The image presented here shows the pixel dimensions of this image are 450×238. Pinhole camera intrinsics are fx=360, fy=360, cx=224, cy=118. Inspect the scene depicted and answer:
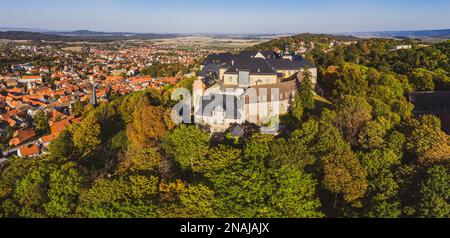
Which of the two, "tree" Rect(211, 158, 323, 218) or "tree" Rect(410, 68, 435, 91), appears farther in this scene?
"tree" Rect(410, 68, 435, 91)

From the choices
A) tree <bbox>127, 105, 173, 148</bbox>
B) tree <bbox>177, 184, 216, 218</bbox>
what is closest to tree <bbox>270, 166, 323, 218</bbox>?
tree <bbox>177, 184, 216, 218</bbox>

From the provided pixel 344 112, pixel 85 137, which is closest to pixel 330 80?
pixel 344 112

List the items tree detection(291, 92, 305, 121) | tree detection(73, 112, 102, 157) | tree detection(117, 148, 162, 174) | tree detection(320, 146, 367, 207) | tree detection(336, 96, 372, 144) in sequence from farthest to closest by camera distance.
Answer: tree detection(73, 112, 102, 157)
tree detection(291, 92, 305, 121)
tree detection(336, 96, 372, 144)
tree detection(117, 148, 162, 174)
tree detection(320, 146, 367, 207)

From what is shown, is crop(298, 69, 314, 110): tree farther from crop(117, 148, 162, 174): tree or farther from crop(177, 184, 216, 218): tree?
crop(177, 184, 216, 218): tree

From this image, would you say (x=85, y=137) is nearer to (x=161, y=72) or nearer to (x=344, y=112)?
(x=344, y=112)

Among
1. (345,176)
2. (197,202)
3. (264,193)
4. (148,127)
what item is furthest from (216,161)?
(148,127)

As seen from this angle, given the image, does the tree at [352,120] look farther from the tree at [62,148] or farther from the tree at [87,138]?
the tree at [62,148]

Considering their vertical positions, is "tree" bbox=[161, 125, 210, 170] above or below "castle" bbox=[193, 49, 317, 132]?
below
